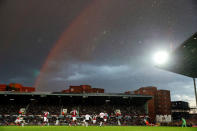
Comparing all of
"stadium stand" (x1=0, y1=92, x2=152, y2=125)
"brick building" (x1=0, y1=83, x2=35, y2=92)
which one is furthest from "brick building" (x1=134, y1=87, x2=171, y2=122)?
"brick building" (x1=0, y1=83, x2=35, y2=92)

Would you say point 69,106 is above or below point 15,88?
below

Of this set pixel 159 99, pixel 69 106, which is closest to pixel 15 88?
pixel 69 106

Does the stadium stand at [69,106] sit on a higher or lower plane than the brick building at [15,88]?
lower

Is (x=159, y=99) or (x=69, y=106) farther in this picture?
(x=159, y=99)

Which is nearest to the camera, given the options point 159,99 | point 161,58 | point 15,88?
point 161,58

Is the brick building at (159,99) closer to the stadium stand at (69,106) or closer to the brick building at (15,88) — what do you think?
the stadium stand at (69,106)

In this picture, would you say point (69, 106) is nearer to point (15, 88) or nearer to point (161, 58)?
point (161, 58)

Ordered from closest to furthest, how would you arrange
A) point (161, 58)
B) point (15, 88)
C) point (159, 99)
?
point (161, 58) → point (159, 99) → point (15, 88)

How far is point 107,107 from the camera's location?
51438 millimetres

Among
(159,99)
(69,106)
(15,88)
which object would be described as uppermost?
(15,88)

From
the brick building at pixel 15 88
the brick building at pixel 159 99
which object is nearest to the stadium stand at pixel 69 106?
the brick building at pixel 159 99

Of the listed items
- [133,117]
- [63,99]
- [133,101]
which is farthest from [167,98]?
[63,99]

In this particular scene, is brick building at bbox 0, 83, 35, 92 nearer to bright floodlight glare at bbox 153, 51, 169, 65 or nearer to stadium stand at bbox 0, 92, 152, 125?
stadium stand at bbox 0, 92, 152, 125

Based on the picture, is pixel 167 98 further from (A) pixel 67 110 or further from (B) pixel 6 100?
(B) pixel 6 100
